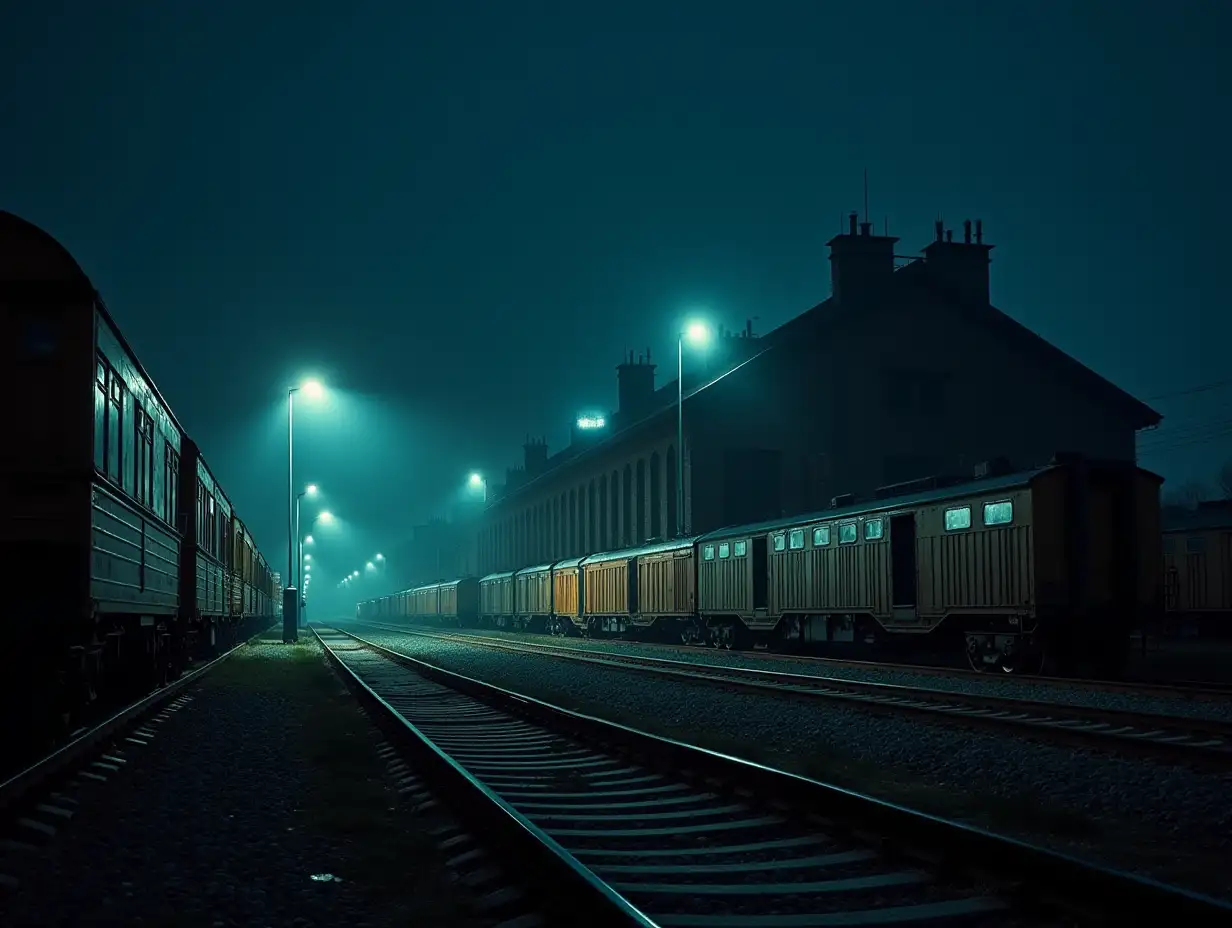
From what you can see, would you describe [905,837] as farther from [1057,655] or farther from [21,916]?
[1057,655]

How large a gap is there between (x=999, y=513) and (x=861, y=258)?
2758 cm

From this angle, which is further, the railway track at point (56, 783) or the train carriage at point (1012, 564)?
the train carriage at point (1012, 564)

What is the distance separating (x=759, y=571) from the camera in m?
26.9

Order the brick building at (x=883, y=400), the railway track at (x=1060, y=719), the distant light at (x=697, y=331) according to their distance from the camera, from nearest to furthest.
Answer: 1. the railway track at (x=1060, y=719)
2. the distant light at (x=697, y=331)
3. the brick building at (x=883, y=400)

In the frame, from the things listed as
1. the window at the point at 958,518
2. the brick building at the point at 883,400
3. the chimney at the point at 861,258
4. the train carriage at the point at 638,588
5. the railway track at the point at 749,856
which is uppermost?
the chimney at the point at 861,258

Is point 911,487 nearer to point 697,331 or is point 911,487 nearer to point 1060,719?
point 1060,719

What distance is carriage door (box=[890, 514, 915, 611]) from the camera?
Result: 2088 centimetres

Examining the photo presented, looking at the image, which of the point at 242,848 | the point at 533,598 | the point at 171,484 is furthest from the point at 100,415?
the point at 533,598

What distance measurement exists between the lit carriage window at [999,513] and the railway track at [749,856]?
1031 cm

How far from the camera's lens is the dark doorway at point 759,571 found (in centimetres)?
2675

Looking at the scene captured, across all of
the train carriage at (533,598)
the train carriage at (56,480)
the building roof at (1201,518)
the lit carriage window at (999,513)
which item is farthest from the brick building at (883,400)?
the train carriage at (56,480)

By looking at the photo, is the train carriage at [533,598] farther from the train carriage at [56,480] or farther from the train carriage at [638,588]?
the train carriage at [56,480]

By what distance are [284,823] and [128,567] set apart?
16.7 ft

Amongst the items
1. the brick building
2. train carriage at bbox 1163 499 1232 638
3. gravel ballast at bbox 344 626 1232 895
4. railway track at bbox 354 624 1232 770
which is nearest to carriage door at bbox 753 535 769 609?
train carriage at bbox 1163 499 1232 638
